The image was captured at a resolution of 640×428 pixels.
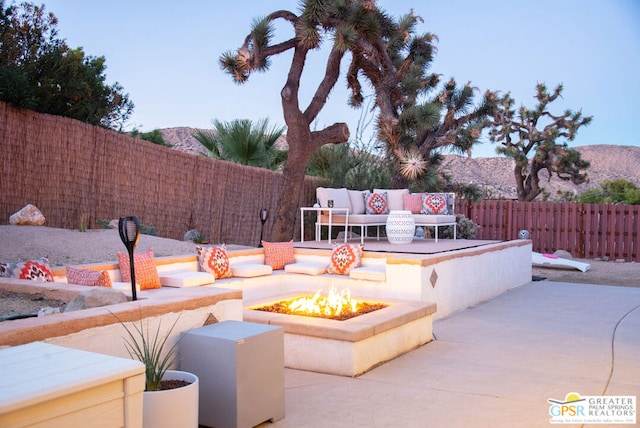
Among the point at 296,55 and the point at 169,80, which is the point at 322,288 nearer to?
the point at 296,55

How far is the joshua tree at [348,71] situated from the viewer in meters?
9.36

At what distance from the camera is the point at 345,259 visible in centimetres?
664

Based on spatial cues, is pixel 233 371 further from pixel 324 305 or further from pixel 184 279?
pixel 184 279

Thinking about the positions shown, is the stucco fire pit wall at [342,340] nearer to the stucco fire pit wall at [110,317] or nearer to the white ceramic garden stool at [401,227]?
the stucco fire pit wall at [110,317]

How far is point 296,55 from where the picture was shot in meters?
9.69

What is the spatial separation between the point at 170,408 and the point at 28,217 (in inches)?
209

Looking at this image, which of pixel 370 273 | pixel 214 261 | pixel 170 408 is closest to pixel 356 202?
pixel 370 273

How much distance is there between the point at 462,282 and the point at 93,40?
8.98 metres

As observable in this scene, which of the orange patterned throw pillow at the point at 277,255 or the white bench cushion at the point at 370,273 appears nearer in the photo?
the white bench cushion at the point at 370,273

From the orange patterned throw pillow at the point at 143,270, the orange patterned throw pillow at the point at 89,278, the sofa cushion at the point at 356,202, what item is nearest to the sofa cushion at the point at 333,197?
the sofa cushion at the point at 356,202

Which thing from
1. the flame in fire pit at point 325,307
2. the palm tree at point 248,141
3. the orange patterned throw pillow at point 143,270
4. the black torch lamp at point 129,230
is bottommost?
the flame in fire pit at point 325,307

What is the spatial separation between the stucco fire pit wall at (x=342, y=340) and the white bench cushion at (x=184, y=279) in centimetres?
85

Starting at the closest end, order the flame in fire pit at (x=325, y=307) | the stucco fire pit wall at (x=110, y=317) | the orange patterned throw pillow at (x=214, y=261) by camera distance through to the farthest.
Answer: the stucco fire pit wall at (x=110, y=317) → the flame in fire pit at (x=325, y=307) → the orange patterned throw pillow at (x=214, y=261)

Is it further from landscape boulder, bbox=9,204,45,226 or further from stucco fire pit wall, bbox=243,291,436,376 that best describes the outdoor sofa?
stucco fire pit wall, bbox=243,291,436,376
